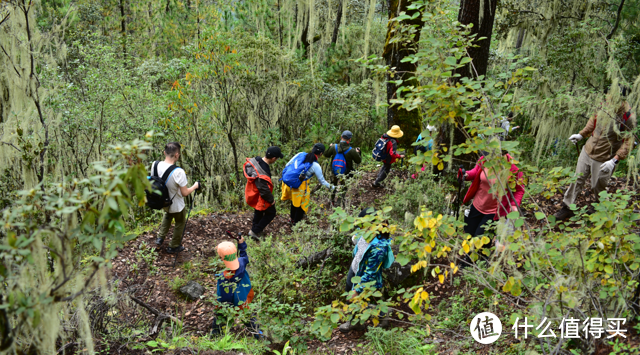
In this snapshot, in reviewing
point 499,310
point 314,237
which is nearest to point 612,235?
point 499,310

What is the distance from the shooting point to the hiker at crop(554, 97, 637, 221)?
5.03m

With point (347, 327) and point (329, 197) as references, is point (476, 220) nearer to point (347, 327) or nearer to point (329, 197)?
point (347, 327)

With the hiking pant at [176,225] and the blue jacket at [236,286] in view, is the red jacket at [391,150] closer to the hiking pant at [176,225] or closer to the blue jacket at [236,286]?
the hiking pant at [176,225]

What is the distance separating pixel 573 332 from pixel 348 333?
2321 millimetres

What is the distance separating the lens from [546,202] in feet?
22.2

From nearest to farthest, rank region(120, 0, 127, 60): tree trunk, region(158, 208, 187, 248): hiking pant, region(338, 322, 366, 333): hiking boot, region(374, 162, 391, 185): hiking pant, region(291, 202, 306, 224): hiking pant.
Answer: region(338, 322, 366, 333): hiking boot, region(158, 208, 187, 248): hiking pant, region(291, 202, 306, 224): hiking pant, region(374, 162, 391, 185): hiking pant, region(120, 0, 127, 60): tree trunk

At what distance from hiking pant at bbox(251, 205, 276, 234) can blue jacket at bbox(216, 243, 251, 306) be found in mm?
2146

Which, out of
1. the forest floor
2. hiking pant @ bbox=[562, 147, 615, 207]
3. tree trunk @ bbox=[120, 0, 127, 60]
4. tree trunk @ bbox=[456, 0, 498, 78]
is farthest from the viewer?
tree trunk @ bbox=[120, 0, 127, 60]

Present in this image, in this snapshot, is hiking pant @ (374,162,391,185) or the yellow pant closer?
the yellow pant

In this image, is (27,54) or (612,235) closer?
(612,235)

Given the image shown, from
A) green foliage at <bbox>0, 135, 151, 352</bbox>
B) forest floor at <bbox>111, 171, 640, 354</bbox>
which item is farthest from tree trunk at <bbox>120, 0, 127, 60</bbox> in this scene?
green foliage at <bbox>0, 135, 151, 352</bbox>

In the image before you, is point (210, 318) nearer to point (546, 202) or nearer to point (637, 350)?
point (637, 350)

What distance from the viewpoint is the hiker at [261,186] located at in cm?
587

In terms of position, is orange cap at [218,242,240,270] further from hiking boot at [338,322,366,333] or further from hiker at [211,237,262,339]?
hiking boot at [338,322,366,333]
